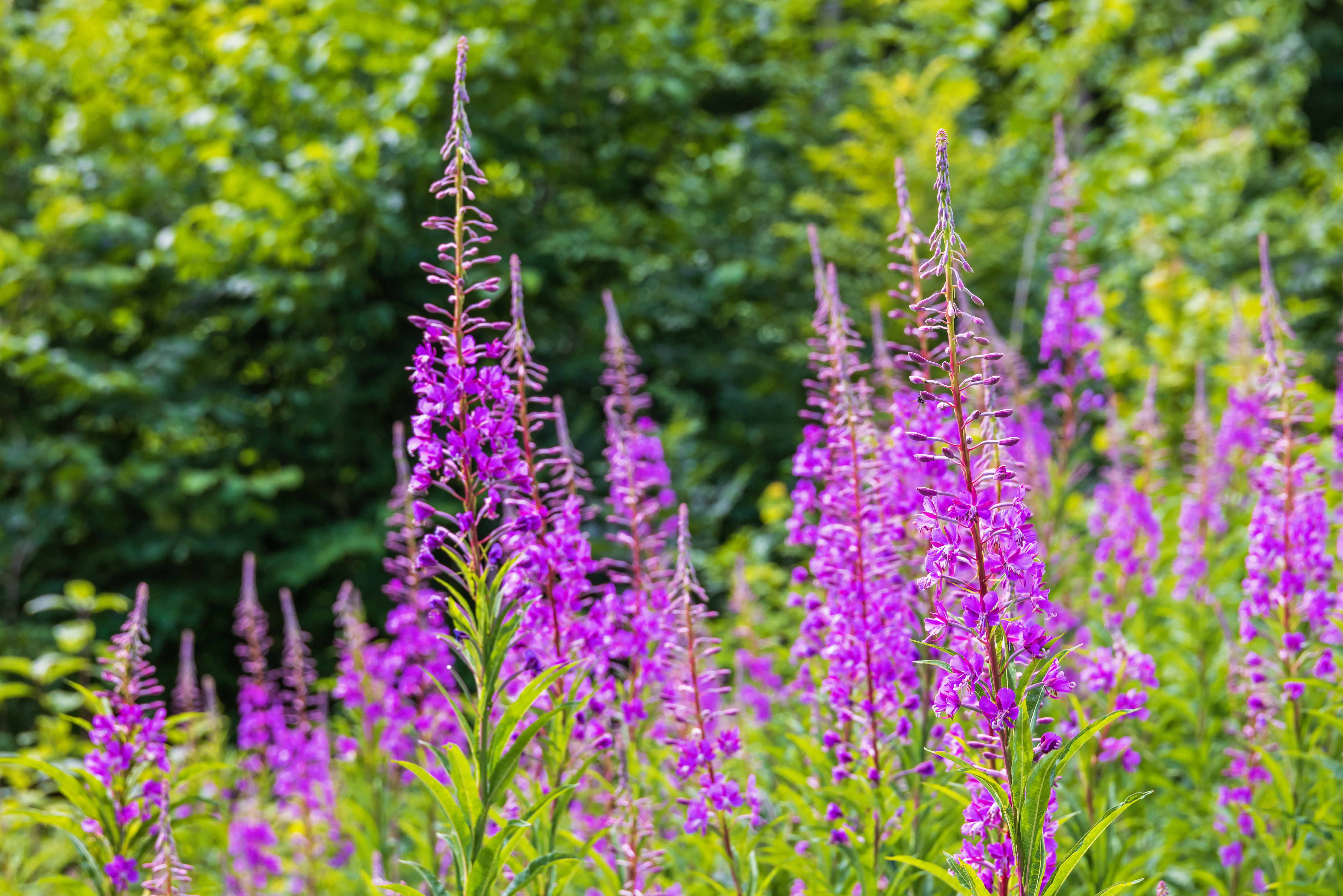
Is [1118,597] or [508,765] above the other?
[1118,597]

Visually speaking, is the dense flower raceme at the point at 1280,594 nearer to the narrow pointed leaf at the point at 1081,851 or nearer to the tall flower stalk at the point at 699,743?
the narrow pointed leaf at the point at 1081,851

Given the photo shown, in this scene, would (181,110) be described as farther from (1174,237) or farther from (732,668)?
(1174,237)

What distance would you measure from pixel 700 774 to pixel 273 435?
5.61 m

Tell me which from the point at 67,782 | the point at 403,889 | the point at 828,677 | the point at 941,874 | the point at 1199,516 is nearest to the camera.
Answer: the point at 941,874

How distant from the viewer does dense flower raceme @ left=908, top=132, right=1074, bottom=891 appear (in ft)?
5.45

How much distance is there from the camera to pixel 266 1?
7535mm

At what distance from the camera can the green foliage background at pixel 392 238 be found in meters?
6.75

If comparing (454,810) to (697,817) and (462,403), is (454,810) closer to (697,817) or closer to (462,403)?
(697,817)

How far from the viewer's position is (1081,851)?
165cm

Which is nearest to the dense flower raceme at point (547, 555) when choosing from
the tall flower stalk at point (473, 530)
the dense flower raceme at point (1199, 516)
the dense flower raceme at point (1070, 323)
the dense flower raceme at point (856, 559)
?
the tall flower stalk at point (473, 530)

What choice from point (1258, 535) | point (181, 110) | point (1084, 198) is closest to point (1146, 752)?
point (1258, 535)

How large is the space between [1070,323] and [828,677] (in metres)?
2.03

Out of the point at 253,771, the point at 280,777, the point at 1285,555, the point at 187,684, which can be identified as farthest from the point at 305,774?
the point at 1285,555

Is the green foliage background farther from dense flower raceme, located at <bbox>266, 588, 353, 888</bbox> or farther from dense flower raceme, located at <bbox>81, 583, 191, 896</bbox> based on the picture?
dense flower raceme, located at <bbox>81, 583, 191, 896</bbox>
